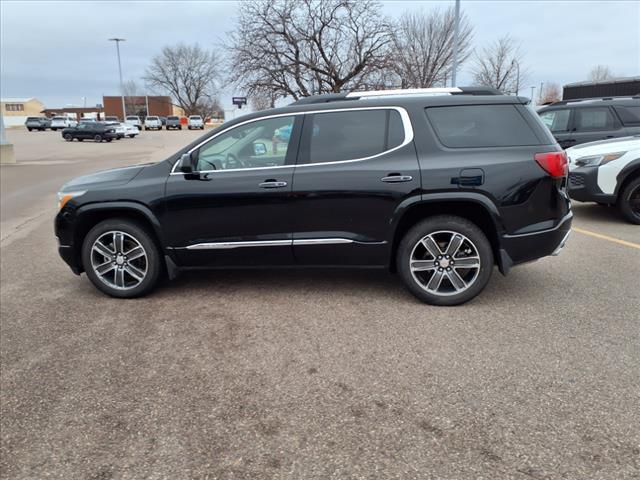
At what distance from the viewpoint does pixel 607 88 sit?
27969 mm

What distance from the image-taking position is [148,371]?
3471mm

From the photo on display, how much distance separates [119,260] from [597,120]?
31.0 feet

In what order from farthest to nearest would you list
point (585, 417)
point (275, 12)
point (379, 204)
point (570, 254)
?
point (275, 12)
point (570, 254)
point (379, 204)
point (585, 417)

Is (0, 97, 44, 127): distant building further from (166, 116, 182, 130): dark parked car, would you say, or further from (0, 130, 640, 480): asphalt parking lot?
(0, 130, 640, 480): asphalt parking lot

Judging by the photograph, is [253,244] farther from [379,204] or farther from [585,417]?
[585,417]

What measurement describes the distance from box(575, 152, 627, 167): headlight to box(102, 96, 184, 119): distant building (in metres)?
105

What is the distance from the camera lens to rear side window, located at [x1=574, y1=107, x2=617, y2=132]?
9938mm

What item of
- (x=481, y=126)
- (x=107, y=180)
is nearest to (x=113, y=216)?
(x=107, y=180)

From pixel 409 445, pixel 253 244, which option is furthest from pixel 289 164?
pixel 409 445

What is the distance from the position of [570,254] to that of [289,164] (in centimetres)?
378

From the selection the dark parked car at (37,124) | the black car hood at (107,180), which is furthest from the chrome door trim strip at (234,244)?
the dark parked car at (37,124)

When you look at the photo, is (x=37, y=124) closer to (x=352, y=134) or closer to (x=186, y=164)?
(x=186, y=164)

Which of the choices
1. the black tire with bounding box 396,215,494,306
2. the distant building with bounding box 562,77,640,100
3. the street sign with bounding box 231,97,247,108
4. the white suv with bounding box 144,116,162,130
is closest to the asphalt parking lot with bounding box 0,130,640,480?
the black tire with bounding box 396,215,494,306

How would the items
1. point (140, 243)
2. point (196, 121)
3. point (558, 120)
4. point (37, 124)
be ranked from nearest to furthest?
point (140, 243) → point (558, 120) → point (37, 124) → point (196, 121)
